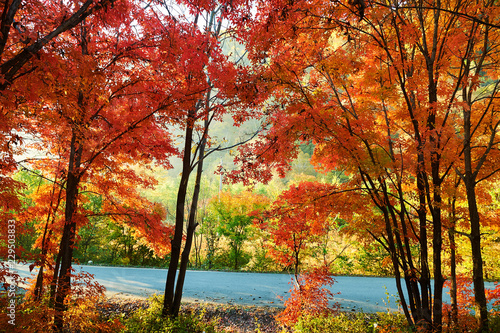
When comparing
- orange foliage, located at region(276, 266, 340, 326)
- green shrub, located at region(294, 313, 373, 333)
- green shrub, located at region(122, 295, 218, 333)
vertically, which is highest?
orange foliage, located at region(276, 266, 340, 326)

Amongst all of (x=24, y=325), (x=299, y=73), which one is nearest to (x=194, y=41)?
(x=299, y=73)

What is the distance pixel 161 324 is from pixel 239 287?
3.46 metres

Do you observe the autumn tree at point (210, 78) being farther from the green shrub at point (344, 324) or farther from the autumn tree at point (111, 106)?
the green shrub at point (344, 324)

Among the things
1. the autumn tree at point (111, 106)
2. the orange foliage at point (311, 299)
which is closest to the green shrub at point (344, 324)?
the orange foliage at point (311, 299)

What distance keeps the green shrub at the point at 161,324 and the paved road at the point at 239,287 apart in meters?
1.57

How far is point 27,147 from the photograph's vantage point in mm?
5617

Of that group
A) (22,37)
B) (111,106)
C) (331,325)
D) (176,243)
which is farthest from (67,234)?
(331,325)

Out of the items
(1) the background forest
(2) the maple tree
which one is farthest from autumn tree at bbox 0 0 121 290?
(2) the maple tree

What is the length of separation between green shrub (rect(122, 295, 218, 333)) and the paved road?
5.16 ft

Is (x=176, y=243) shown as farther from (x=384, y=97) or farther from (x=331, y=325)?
(x=384, y=97)

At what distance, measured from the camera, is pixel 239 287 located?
27.0 ft

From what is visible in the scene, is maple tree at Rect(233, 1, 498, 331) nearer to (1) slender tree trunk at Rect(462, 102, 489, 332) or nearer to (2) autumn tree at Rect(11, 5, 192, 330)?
(1) slender tree trunk at Rect(462, 102, 489, 332)

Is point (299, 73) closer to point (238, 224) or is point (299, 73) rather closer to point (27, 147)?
point (27, 147)

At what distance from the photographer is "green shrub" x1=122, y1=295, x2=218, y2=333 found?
194 inches
